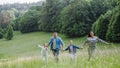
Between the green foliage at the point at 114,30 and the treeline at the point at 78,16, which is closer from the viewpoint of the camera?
the green foliage at the point at 114,30

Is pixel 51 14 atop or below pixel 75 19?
atop

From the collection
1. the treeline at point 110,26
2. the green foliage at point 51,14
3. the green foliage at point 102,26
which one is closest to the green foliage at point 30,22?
the green foliage at point 51,14

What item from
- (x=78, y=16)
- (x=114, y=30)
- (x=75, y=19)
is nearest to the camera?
(x=114, y=30)

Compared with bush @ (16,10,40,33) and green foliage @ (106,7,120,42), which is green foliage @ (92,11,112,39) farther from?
bush @ (16,10,40,33)

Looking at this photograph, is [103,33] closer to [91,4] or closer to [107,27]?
[107,27]

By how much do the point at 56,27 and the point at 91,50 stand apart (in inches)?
2653

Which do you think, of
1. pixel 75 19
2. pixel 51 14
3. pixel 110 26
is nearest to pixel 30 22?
pixel 51 14

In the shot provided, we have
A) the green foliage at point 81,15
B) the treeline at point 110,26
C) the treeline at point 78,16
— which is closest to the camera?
the treeline at point 110,26

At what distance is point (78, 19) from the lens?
70.9 m

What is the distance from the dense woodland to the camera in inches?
2109

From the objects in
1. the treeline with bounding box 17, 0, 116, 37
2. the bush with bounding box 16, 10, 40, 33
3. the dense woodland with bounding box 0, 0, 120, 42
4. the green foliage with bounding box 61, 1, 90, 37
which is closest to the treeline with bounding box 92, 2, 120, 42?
the dense woodland with bounding box 0, 0, 120, 42

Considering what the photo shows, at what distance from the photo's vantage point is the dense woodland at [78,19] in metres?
53.6

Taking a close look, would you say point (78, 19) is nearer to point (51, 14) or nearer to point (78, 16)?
point (78, 16)

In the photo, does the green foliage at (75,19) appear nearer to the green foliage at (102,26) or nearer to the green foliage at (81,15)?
the green foliage at (81,15)
